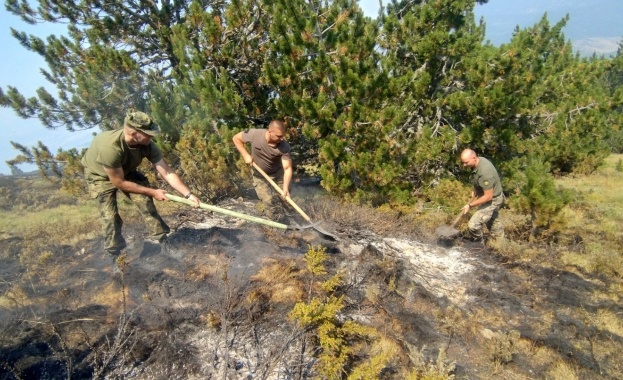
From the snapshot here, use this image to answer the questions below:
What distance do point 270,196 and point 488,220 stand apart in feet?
9.69

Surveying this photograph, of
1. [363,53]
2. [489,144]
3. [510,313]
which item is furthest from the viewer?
[489,144]

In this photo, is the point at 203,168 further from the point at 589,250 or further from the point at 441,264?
the point at 589,250

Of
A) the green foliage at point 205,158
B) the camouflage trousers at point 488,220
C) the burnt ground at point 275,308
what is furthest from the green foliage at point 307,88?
the burnt ground at point 275,308

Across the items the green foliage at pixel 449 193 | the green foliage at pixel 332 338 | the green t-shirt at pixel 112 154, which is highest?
the green t-shirt at pixel 112 154

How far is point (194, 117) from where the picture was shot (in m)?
6.09

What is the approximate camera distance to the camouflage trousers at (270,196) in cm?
513

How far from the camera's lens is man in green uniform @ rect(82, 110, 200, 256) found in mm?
3482

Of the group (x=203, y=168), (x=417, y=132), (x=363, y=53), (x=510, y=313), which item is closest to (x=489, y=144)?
(x=417, y=132)

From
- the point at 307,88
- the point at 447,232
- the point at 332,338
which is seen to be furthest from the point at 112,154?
the point at 447,232

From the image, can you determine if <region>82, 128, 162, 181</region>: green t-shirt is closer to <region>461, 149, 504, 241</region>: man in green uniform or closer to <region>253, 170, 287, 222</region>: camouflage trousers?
<region>253, 170, 287, 222</region>: camouflage trousers

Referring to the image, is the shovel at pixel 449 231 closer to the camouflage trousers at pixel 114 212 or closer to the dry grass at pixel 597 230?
the dry grass at pixel 597 230

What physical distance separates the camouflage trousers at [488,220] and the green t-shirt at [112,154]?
400cm

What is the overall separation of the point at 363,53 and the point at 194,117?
9.53ft

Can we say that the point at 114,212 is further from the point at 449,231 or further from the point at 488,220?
the point at 488,220
